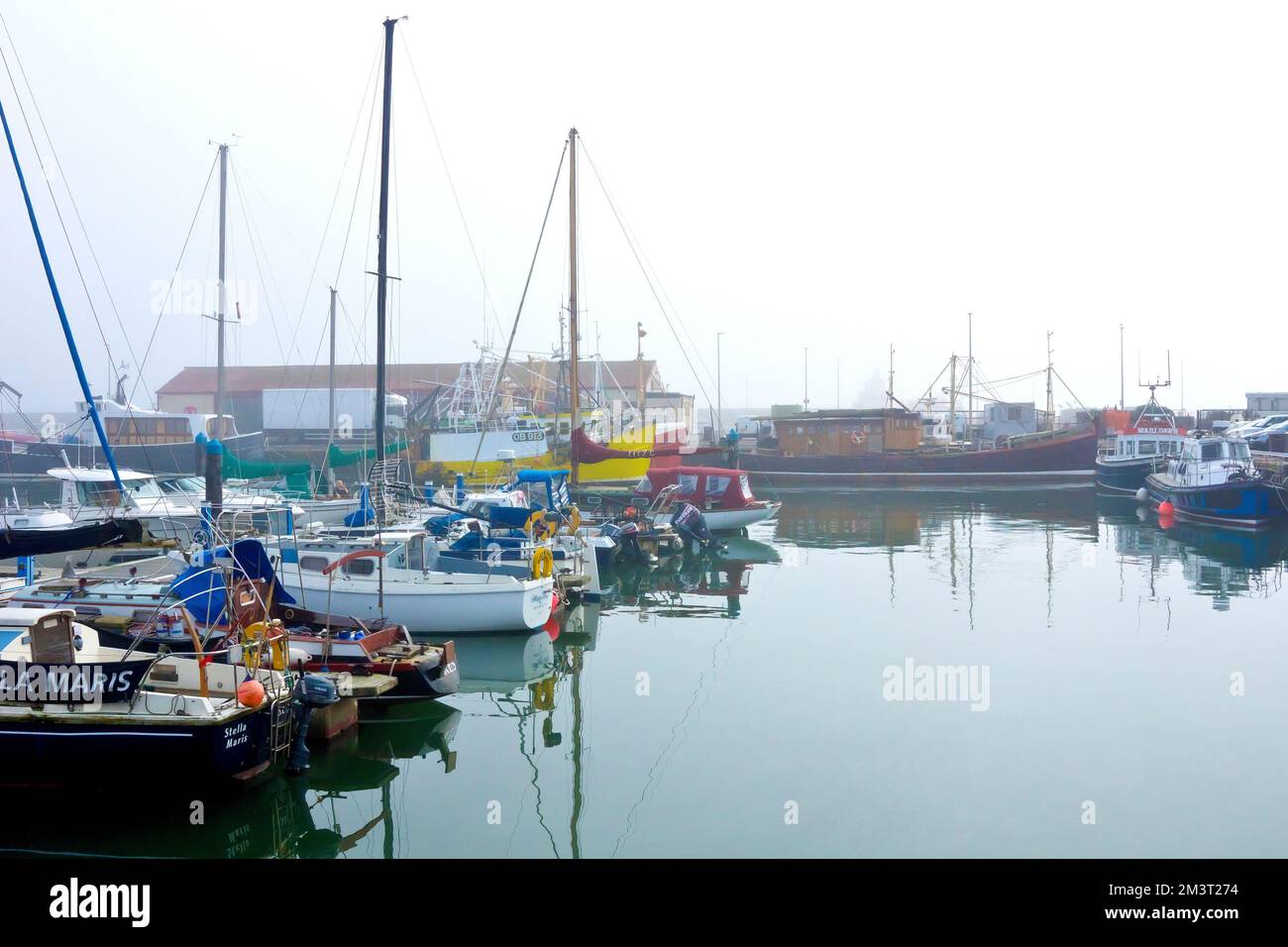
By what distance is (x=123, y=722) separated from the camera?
9.49m

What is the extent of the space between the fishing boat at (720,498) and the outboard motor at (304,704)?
2145 centimetres

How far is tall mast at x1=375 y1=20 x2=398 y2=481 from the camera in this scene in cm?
1898

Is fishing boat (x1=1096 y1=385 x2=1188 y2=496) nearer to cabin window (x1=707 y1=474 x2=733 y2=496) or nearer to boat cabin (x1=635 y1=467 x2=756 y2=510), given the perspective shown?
boat cabin (x1=635 y1=467 x2=756 y2=510)

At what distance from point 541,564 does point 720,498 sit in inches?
621

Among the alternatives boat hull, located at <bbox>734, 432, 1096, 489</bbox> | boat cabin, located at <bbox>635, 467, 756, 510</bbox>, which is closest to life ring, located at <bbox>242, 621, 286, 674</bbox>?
boat cabin, located at <bbox>635, 467, 756, 510</bbox>

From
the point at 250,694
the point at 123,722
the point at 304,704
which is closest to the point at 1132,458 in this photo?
the point at 304,704

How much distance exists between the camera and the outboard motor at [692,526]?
93.8ft

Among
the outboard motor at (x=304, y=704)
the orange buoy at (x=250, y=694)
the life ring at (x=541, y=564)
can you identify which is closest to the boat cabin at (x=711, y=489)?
the life ring at (x=541, y=564)

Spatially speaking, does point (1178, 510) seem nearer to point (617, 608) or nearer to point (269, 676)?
point (617, 608)

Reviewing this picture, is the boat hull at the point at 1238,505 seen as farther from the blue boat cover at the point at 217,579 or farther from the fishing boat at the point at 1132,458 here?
the blue boat cover at the point at 217,579

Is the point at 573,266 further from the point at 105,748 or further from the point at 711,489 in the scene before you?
the point at 105,748
